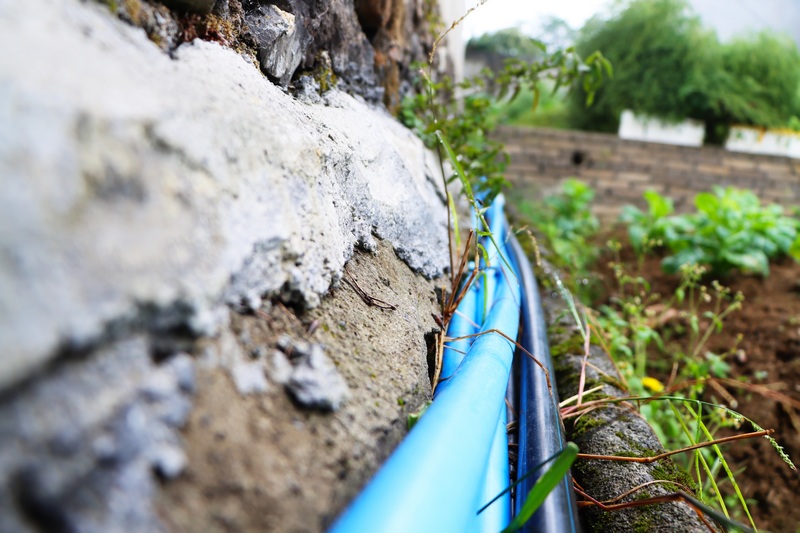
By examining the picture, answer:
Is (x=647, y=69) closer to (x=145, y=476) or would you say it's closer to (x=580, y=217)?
(x=580, y=217)

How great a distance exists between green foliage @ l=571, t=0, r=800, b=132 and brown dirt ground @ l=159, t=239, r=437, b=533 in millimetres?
4528

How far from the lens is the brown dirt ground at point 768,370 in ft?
4.82

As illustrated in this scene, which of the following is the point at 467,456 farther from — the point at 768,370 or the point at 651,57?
the point at 651,57

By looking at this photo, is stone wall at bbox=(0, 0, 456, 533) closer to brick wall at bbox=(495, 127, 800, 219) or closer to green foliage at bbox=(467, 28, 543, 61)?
brick wall at bbox=(495, 127, 800, 219)

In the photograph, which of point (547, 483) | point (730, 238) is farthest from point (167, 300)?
point (730, 238)

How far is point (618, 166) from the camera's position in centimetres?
409

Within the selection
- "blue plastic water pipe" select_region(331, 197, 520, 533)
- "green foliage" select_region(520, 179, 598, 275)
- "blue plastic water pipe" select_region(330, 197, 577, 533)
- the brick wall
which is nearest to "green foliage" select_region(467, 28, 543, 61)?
the brick wall

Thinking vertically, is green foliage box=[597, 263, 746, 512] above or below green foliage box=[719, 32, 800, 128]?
below

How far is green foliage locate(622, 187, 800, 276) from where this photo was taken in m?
2.61

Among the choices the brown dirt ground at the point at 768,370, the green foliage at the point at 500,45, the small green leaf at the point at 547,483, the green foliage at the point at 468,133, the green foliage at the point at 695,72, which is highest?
the green foliage at the point at 500,45

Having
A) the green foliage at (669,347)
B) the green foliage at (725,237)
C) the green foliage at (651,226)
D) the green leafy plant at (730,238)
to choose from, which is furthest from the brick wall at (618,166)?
the green foliage at (669,347)

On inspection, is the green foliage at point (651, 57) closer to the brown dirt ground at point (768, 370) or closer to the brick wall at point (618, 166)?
the brick wall at point (618, 166)

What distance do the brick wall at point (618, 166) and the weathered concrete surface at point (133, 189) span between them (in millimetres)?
3613

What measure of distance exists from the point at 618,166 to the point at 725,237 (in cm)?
159
